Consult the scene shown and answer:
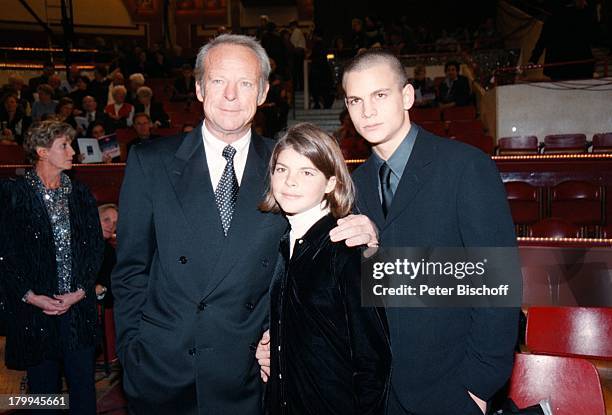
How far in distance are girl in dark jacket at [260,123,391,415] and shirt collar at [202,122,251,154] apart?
0.78 feet

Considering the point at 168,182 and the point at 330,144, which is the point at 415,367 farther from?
the point at 168,182

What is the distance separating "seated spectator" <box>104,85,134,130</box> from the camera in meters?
9.15

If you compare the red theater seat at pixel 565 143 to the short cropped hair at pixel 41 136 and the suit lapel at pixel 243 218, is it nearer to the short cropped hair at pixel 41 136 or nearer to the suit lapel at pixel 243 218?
the short cropped hair at pixel 41 136

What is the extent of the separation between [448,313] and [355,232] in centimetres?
40

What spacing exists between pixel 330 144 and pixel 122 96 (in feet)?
27.8

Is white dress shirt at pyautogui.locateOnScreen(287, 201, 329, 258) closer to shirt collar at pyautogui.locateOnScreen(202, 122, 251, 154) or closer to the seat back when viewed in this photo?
shirt collar at pyautogui.locateOnScreen(202, 122, 251, 154)

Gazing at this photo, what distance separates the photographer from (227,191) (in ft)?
6.25

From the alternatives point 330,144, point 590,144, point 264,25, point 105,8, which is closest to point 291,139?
point 330,144

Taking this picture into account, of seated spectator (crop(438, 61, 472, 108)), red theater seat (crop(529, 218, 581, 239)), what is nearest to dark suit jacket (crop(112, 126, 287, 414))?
red theater seat (crop(529, 218, 581, 239))

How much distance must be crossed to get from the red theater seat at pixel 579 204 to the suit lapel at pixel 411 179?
512 cm

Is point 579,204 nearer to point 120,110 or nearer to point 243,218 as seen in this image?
point 243,218

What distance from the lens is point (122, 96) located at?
30.8 ft

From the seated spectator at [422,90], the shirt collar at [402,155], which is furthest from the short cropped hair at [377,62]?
the seated spectator at [422,90]

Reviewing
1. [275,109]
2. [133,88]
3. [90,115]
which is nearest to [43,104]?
[90,115]
